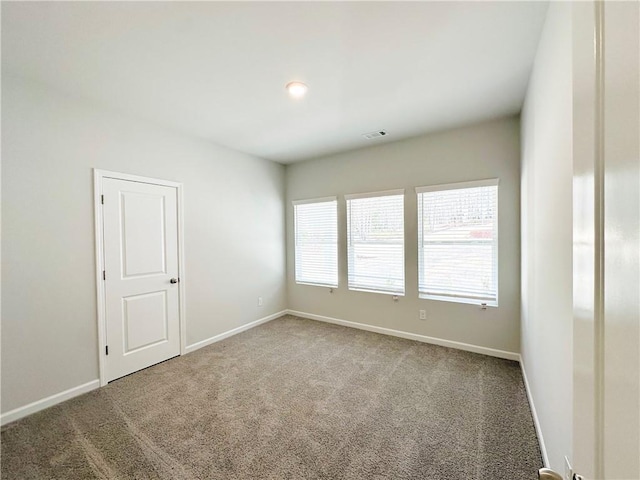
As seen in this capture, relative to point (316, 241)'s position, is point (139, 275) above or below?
below

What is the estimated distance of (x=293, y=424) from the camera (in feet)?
6.97

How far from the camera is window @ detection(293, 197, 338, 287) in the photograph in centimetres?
452

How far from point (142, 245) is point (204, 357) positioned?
1500 mm

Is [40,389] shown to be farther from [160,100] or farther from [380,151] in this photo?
[380,151]

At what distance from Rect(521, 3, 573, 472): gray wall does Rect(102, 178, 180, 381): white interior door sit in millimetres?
3586

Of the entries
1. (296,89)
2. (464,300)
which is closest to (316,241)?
(464,300)

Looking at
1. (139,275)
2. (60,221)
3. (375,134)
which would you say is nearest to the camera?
(60,221)

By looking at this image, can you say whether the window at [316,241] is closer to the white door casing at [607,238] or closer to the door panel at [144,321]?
the door panel at [144,321]

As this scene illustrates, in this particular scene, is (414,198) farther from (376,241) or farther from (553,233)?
(553,233)

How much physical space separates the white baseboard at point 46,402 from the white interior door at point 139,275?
166 millimetres

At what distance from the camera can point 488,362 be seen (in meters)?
3.07

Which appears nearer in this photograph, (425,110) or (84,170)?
(84,170)

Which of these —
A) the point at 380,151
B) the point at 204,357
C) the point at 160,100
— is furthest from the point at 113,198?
the point at 380,151

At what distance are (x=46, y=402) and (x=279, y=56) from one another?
3.45 m
